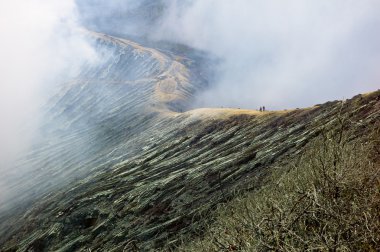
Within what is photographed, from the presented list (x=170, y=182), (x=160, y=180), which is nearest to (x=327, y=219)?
(x=170, y=182)

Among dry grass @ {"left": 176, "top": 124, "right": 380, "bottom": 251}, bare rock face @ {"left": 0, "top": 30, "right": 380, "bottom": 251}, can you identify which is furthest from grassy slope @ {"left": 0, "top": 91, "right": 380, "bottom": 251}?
dry grass @ {"left": 176, "top": 124, "right": 380, "bottom": 251}

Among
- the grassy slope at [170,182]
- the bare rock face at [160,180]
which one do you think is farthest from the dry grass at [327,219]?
the grassy slope at [170,182]

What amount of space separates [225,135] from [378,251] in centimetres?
12749

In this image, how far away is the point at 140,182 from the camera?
128 meters

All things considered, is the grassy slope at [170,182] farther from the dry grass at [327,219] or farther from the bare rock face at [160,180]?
the dry grass at [327,219]

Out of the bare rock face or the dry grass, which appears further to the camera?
the bare rock face

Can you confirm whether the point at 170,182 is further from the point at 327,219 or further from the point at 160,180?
the point at 327,219

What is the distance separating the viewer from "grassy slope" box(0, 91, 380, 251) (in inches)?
3787

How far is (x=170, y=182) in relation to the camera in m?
118

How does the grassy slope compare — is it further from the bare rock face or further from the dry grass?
the dry grass

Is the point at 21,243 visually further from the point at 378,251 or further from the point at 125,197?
the point at 378,251

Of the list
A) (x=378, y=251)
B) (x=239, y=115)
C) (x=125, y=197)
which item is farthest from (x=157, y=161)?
(x=378, y=251)

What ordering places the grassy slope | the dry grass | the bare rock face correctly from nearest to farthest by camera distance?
the dry grass, the grassy slope, the bare rock face

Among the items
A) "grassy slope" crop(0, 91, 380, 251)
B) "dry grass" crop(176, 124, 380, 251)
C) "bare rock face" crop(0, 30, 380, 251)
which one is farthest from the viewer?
"bare rock face" crop(0, 30, 380, 251)
